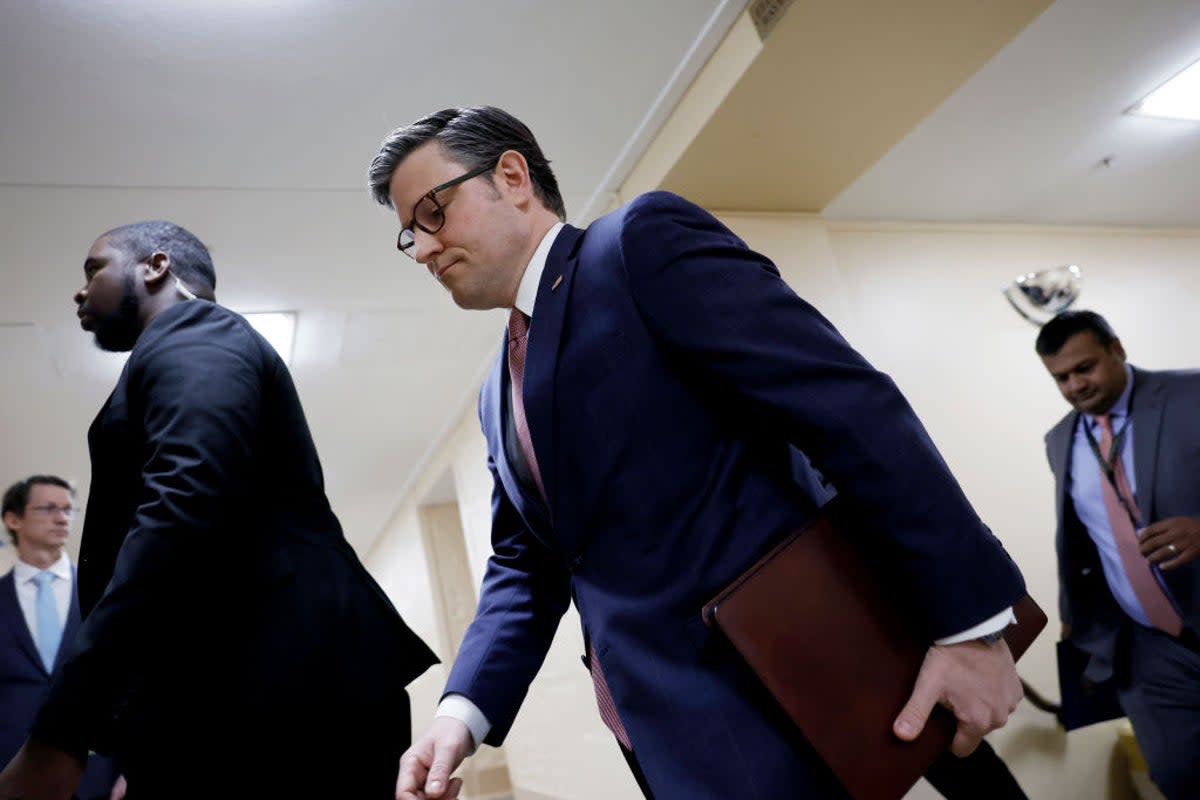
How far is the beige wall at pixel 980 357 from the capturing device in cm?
359

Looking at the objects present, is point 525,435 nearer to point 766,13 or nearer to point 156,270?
point 156,270

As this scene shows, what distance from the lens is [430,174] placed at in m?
1.26

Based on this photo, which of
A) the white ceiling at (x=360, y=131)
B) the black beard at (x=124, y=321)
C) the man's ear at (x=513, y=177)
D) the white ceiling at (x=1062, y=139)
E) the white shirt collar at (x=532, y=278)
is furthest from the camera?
the white ceiling at (x=1062, y=139)

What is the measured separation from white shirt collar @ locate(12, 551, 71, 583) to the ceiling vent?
3.12 m

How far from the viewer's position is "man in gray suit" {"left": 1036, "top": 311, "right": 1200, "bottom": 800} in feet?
8.36

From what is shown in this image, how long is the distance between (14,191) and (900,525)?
3.22 metres

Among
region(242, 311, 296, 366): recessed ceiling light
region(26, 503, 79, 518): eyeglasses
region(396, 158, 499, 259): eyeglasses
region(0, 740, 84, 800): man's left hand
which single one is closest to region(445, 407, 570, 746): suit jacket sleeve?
region(396, 158, 499, 259): eyeglasses

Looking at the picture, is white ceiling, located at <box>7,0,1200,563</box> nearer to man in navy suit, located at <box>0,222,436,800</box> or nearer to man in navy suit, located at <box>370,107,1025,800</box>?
man in navy suit, located at <box>0,222,436,800</box>

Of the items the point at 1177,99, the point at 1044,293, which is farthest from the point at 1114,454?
the point at 1177,99

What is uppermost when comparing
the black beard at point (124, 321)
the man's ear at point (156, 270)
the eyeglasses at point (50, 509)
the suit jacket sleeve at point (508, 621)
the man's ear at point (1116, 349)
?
the eyeglasses at point (50, 509)

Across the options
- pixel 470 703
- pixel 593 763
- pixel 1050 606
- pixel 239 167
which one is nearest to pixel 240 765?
pixel 470 703

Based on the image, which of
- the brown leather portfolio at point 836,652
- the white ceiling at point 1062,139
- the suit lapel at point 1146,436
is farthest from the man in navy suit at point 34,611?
the white ceiling at point 1062,139

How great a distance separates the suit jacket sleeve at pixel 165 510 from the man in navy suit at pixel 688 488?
40 centimetres

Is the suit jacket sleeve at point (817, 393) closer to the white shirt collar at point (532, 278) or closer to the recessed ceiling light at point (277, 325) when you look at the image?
the white shirt collar at point (532, 278)
